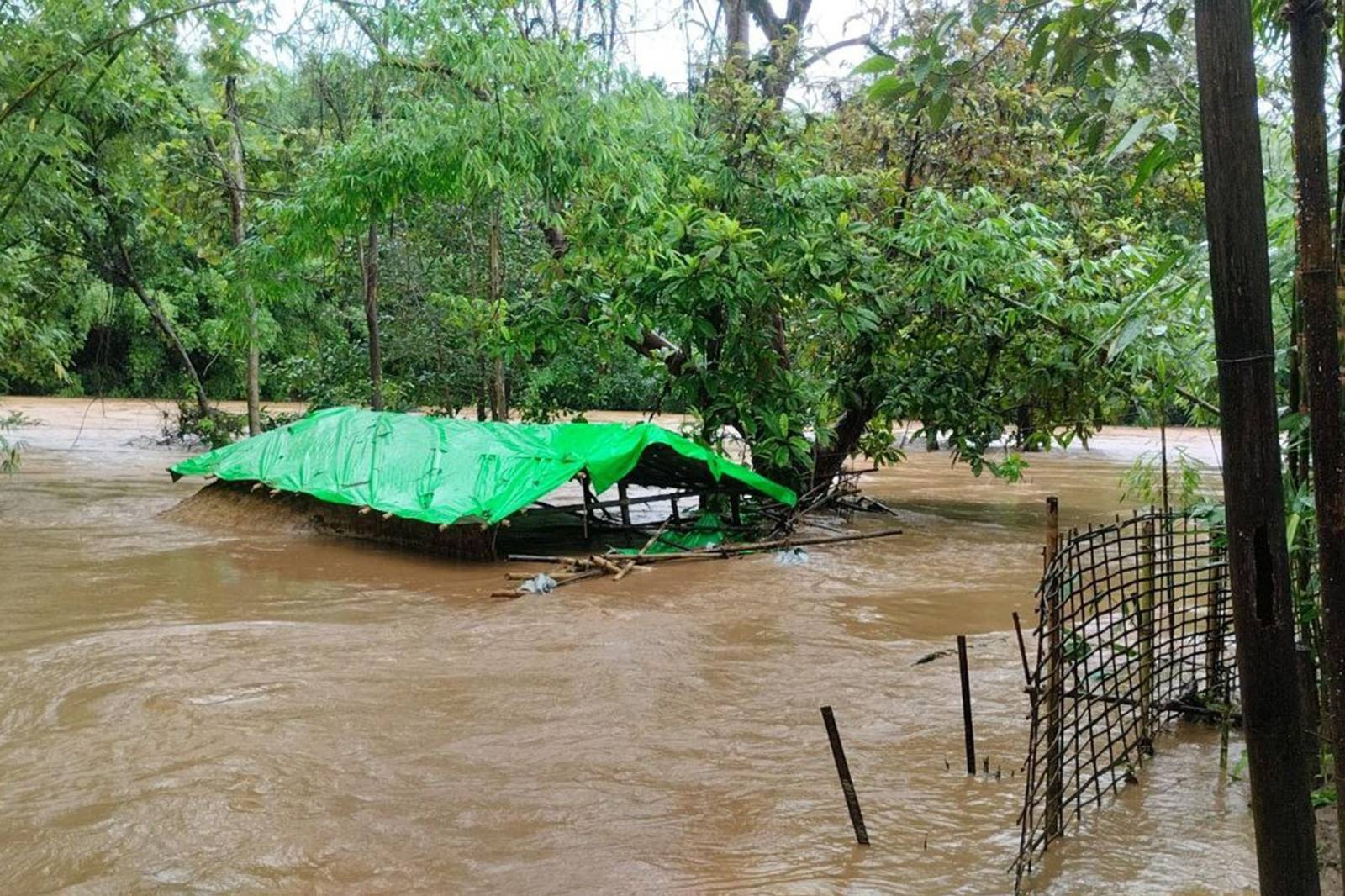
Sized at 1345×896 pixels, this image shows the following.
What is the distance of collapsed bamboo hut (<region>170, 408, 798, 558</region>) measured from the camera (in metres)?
9.95

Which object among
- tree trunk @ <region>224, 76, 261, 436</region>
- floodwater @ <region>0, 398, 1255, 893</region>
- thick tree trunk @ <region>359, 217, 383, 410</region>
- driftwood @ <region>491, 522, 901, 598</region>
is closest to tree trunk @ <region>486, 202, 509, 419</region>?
thick tree trunk @ <region>359, 217, 383, 410</region>

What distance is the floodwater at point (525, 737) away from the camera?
Answer: 4016mm

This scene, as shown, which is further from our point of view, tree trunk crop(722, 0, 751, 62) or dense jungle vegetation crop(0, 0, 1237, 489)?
tree trunk crop(722, 0, 751, 62)

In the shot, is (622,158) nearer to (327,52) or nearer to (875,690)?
(327,52)

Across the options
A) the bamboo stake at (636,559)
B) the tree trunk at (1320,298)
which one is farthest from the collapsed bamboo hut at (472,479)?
the tree trunk at (1320,298)

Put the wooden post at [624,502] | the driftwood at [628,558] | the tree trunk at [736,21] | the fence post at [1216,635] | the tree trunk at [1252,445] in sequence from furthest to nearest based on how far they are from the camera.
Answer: the tree trunk at [736,21], the wooden post at [624,502], the driftwood at [628,558], the fence post at [1216,635], the tree trunk at [1252,445]

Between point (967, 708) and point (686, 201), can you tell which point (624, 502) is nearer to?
point (686, 201)

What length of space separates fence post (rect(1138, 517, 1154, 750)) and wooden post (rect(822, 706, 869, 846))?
4.29ft

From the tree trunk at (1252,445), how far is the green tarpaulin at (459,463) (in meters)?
8.04

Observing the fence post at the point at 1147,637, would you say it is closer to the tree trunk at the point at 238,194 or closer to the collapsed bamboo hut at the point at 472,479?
the collapsed bamboo hut at the point at 472,479

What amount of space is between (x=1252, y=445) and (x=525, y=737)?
428cm

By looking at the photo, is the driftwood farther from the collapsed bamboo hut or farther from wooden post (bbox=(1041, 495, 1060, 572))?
wooden post (bbox=(1041, 495, 1060, 572))

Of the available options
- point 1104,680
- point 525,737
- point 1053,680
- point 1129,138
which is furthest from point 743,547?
point 1129,138

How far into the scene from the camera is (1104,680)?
427 cm
